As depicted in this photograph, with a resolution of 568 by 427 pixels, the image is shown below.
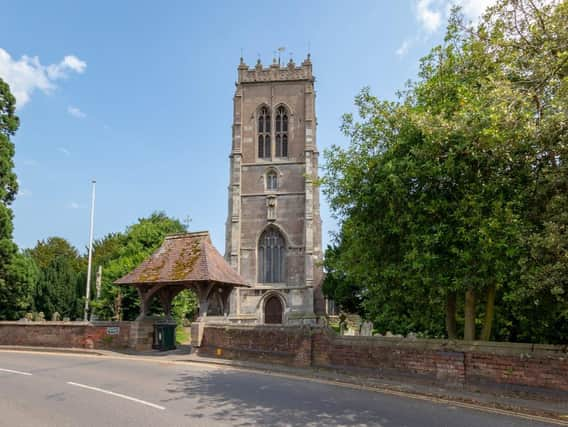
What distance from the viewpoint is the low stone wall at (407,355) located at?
30.4ft

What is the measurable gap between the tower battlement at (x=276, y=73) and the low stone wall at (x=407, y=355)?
33069mm

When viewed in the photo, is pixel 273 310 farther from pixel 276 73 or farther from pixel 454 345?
pixel 454 345

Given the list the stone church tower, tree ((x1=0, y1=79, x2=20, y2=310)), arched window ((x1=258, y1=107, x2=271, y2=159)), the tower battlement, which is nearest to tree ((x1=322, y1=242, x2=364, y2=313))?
the stone church tower

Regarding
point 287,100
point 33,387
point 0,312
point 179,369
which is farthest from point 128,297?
point 287,100

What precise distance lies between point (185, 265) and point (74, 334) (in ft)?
20.2

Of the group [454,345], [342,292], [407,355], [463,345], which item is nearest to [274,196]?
[342,292]

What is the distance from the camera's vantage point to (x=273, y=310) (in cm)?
4016

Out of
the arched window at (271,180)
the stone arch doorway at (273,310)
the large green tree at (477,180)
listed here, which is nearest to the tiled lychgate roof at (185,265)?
the large green tree at (477,180)

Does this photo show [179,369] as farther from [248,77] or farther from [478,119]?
[248,77]

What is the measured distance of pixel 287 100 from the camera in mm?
44656

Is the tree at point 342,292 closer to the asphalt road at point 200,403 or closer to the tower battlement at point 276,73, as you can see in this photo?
the tower battlement at point 276,73

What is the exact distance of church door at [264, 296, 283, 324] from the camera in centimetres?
3978

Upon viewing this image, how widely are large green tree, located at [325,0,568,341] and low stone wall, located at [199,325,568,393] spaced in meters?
1.12

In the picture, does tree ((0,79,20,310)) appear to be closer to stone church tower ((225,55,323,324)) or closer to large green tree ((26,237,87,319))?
large green tree ((26,237,87,319))
